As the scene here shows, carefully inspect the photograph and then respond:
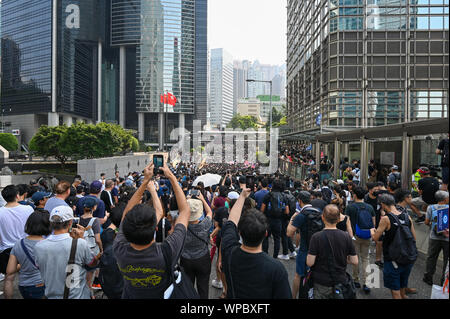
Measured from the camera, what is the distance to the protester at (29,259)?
10.7ft

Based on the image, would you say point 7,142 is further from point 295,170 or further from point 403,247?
point 403,247

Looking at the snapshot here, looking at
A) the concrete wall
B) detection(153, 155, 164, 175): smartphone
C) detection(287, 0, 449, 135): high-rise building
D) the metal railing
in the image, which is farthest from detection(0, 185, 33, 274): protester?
detection(287, 0, 449, 135): high-rise building

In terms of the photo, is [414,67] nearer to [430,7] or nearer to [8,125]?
[430,7]

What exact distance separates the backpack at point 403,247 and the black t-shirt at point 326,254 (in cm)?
122

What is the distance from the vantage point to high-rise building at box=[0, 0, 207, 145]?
79938 millimetres

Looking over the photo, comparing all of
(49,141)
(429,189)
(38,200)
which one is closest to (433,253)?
(429,189)

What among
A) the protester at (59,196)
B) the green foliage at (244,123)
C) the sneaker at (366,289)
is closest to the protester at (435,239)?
the sneaker at (366,289)

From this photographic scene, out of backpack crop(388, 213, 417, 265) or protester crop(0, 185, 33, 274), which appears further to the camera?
protester crop(0, 185, 33, 274)

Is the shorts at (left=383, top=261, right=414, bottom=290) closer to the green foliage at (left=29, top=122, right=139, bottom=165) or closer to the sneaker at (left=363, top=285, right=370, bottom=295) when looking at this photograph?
the sneaker at (left=363, top=285, right=370, bottom=295)

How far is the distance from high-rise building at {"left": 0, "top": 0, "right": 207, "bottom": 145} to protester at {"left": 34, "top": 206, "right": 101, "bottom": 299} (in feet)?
290

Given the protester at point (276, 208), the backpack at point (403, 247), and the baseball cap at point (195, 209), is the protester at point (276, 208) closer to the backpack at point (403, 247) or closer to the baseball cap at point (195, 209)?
the backpack at point (403, 247)

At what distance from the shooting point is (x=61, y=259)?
2.83m

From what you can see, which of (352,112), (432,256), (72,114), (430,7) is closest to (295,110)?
(352,112)

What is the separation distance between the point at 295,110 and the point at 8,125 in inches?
3309
